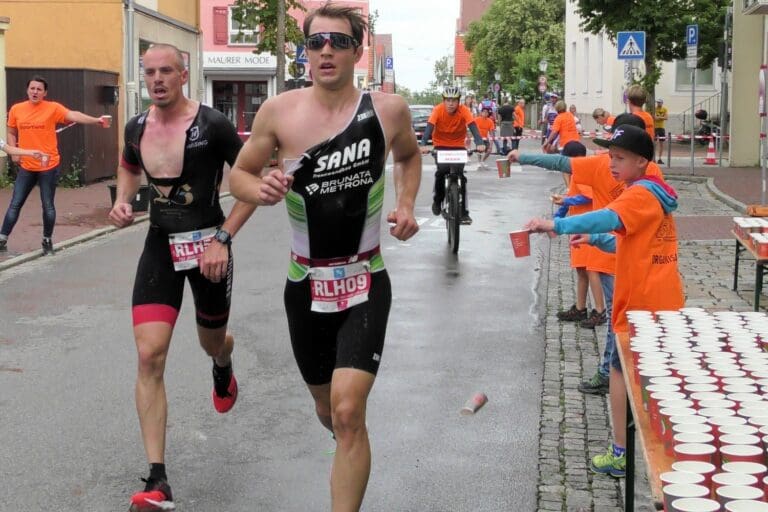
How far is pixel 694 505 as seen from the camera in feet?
9.99

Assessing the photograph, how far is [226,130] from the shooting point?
Answer: 5957 millimetres

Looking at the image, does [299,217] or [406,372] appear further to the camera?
[406,372]

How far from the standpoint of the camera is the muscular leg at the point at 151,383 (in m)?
5.54

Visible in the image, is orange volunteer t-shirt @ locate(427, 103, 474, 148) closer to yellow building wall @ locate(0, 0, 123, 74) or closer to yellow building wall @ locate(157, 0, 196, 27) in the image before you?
yellow building wall @ locate(0, 0, 123, 74)

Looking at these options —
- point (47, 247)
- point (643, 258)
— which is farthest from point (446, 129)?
point (643, 258)

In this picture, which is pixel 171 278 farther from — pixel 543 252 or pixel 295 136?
pixel 543 252

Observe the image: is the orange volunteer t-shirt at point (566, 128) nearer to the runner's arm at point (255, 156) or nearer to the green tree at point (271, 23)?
the green tree at point (271, 23)

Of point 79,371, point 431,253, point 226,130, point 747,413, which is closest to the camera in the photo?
point 747,413

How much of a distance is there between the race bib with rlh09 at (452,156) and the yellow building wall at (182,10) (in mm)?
20246

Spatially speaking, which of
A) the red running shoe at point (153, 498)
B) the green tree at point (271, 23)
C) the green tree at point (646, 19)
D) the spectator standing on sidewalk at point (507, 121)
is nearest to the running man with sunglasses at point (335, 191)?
the red running shoe at point (153, 498)

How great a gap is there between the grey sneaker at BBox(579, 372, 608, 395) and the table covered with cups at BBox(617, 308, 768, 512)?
6.71 ft

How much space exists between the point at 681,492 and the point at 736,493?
143mm

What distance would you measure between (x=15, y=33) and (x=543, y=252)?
19268 millimetres

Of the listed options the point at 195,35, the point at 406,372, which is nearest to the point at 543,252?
the point at 406,372
